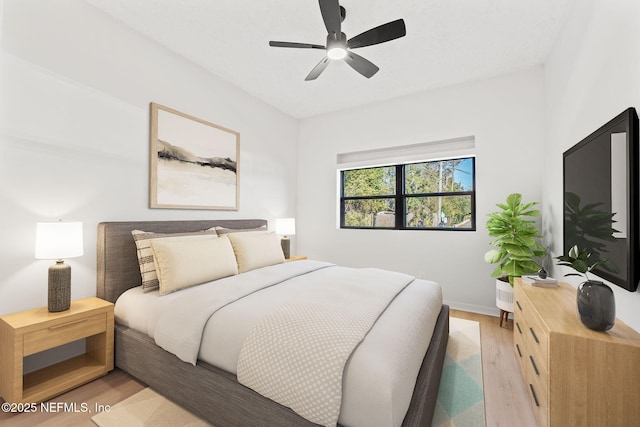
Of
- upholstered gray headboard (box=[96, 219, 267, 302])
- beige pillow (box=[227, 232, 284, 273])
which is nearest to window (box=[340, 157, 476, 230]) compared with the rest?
beige pillow (box=[227, 232, 284, 273])

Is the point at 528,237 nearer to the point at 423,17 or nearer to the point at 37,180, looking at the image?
the point at 423,17

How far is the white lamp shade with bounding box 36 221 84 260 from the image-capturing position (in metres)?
1.74

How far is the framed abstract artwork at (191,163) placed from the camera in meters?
2.67

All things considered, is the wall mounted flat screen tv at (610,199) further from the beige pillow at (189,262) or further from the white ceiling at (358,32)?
the beige pillow at (189,262)

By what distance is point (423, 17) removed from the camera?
7.47 feet

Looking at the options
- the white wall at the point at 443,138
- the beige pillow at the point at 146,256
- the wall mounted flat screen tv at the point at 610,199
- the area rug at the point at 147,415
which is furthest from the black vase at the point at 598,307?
the beige pillow at the point at 146,256

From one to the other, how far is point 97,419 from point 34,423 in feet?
1.08

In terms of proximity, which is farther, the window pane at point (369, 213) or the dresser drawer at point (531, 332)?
the window pane at point (369, 213)

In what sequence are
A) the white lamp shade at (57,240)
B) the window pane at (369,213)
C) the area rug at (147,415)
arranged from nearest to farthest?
1. the area rug at (147,415)
2. the white lamp shade at (57,240)
3. the window pane at (369,213)

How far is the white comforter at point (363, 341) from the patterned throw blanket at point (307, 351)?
6 cm

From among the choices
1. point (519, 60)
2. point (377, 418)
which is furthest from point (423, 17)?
point (377, 418)

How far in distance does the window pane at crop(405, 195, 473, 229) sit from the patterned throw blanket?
234cm

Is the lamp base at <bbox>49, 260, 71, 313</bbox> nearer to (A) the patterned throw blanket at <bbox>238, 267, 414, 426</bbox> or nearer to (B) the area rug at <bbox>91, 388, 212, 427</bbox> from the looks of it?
(B) the area rug at <bbox>91, 388, 212, 427</bbox>

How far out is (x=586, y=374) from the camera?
47.4 inches
